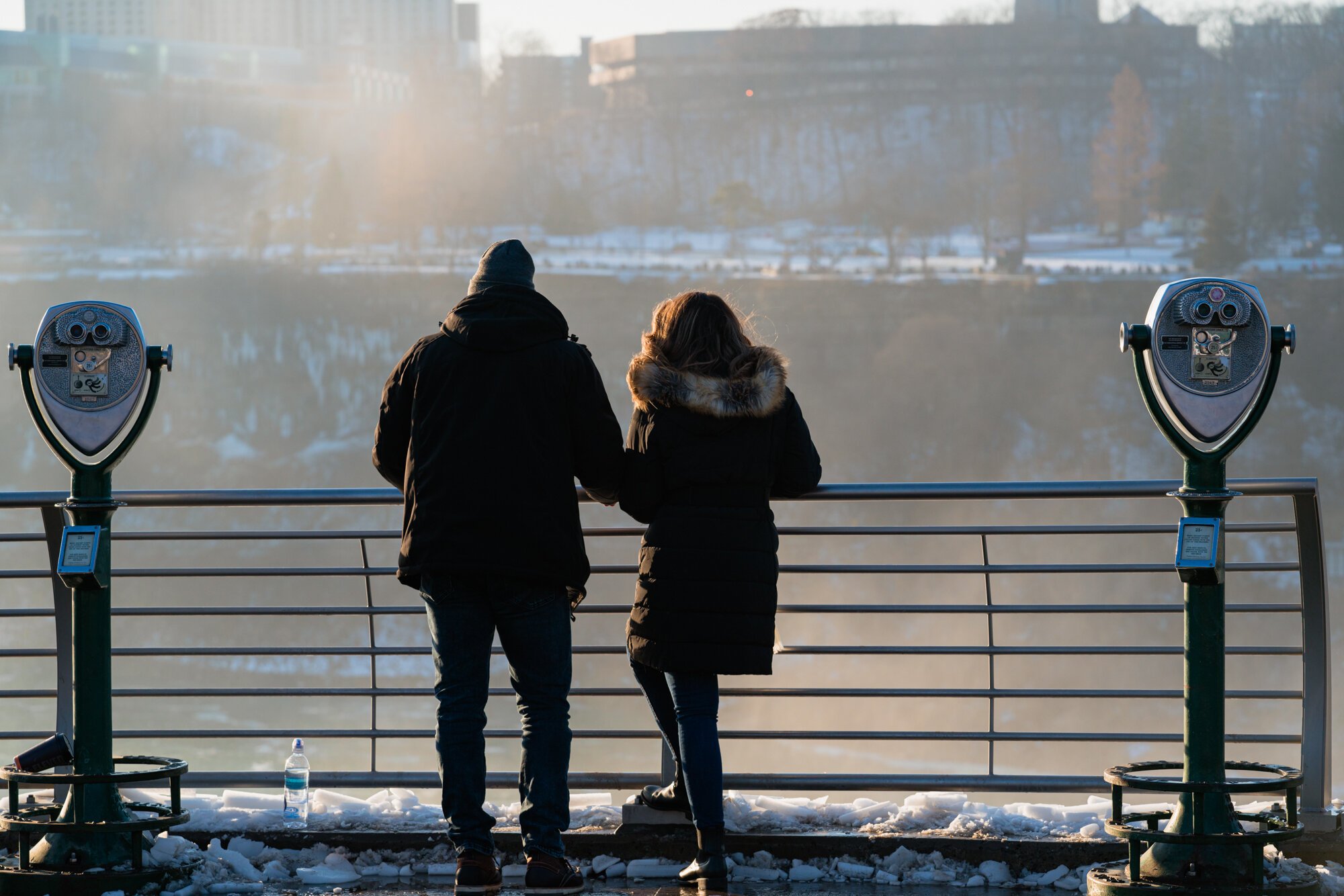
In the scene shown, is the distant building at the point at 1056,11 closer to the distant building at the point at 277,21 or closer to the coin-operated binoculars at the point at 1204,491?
the distant building at the point at 277,21

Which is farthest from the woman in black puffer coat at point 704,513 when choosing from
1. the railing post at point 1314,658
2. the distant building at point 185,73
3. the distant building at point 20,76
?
the distant building at point 20,76

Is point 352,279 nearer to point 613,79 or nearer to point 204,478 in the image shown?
point 204,478

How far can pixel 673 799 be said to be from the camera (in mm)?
3641

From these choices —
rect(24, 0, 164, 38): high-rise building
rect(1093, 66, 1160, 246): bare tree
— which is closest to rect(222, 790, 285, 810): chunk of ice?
rect(1093, 66, 1160, 246): bare tree

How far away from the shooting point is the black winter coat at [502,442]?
318cm

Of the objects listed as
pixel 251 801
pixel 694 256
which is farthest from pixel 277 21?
pixel 251 801

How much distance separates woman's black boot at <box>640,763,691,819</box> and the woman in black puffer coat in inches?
9.9

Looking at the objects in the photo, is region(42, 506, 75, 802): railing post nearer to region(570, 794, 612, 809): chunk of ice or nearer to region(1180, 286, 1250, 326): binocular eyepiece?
region(570, 794, 612, 809): chunk of ice

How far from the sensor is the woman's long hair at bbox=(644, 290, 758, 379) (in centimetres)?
332

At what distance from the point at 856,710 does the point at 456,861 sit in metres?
49.5

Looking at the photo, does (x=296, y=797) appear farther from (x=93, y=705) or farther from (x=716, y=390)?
(x=716, y=390)

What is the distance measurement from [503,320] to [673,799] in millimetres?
1326

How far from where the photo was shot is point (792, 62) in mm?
101438

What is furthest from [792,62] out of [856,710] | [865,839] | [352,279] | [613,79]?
[865,839]
